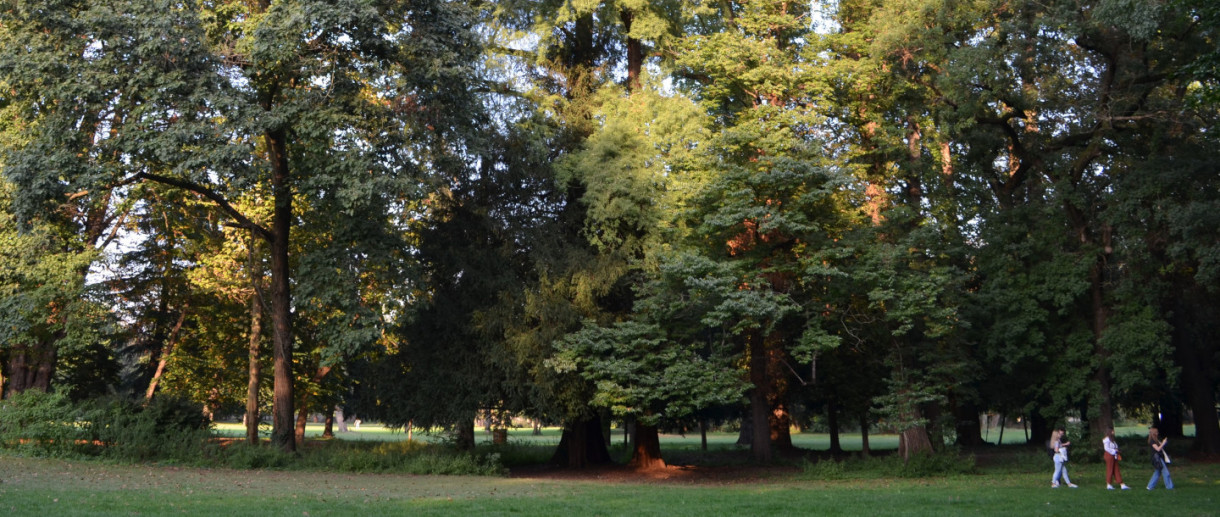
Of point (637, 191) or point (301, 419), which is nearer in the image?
point (637, 191)

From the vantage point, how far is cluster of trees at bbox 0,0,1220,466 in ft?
72.4

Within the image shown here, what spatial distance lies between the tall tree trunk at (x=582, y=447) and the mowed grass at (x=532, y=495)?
6294 mm

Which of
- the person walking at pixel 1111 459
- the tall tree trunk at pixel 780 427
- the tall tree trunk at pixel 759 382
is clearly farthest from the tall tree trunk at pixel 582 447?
the person walking at pixel 1111 459

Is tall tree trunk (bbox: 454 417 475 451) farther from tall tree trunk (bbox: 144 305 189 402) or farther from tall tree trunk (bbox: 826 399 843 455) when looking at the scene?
tall tree trunk (bbox: 826 399 843 455)

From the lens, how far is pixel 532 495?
57.3 feet

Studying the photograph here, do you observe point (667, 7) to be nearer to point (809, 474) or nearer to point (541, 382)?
point (541, 382)

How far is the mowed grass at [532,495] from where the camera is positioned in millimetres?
13781

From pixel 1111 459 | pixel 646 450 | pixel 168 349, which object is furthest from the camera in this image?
pixel 168 349

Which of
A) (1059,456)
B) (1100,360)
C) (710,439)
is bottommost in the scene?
(710,439)

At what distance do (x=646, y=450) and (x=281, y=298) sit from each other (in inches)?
464

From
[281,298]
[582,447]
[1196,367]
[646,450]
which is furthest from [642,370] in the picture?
[1196,367]

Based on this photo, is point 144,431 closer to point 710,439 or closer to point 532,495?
point 532,495

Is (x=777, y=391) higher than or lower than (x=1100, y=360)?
lower

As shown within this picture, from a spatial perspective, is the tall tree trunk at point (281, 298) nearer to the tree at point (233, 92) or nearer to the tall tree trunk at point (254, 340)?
the tree at point (233, 92)
